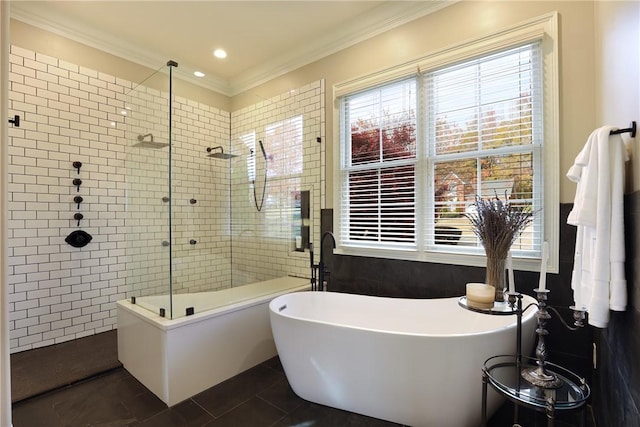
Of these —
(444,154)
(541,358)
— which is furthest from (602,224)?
(444,154)

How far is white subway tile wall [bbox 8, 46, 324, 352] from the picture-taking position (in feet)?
8.93

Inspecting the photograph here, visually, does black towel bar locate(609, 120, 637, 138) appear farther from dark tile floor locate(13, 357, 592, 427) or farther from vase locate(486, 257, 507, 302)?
dark tile floor locate(13, 357, 592, 427)

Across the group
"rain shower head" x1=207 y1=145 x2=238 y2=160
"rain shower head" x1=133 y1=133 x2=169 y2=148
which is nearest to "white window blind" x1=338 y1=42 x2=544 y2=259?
"rain shower head" x1=207 y1=145 x2=238 y2=160

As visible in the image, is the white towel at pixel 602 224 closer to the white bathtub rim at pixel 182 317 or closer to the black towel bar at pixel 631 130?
the black towel bar at pixel 631 130

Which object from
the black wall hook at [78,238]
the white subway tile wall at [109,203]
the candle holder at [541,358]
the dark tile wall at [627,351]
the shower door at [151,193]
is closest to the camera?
the dark tile wall at [627,351]

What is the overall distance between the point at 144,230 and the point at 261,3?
2.37 metres

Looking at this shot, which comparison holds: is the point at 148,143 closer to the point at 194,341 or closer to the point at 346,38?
the point at 194,341

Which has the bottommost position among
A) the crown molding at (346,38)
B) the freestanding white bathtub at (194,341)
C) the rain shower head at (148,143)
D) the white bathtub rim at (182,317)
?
the freestanding white bathtub at (194,341)

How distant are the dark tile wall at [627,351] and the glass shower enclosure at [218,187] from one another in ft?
7.99

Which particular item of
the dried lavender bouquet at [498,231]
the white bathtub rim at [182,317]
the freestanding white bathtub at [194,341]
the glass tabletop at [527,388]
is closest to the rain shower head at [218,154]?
the freestanding white bathtub at [194,341]

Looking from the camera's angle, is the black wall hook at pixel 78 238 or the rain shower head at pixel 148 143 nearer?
the rain shower head at pixel 148 143

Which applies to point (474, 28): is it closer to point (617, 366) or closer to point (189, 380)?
point (617, 366)

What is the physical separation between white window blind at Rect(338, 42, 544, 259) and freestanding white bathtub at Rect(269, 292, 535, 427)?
63 cm

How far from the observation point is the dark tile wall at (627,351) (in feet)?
3.50
